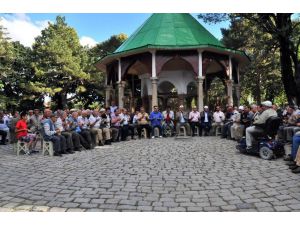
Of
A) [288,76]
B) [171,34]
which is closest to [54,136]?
[171,34]

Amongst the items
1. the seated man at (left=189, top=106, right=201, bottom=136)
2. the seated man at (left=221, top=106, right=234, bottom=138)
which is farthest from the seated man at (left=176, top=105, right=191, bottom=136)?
the seated man at (left=221, top=106, right=234, bottom=138)

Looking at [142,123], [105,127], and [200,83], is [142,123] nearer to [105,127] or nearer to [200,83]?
[105,127]

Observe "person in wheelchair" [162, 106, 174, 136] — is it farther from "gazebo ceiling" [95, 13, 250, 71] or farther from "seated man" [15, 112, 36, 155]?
"seated man" [15, 112, 36, 155]

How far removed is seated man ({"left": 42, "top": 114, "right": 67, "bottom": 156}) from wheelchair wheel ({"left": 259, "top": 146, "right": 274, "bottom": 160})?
562cm

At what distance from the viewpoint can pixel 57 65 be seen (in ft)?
112

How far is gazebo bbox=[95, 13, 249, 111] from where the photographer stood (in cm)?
1809

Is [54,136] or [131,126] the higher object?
[131,126]

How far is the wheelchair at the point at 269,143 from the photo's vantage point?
8164 mm

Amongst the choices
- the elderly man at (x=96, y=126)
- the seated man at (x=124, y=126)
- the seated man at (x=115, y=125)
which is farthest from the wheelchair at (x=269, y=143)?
the seated man at (x=124, y=126)

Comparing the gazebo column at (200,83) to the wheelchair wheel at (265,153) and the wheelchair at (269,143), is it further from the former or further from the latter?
the wheelchair wheel at (265,153)

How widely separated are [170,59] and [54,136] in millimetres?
9956

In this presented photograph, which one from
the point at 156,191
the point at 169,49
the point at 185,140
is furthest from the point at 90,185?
the point at 169,49

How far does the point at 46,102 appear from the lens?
116 ft

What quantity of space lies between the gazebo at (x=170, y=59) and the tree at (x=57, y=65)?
38.4ft
